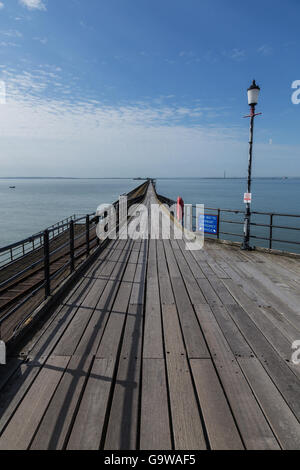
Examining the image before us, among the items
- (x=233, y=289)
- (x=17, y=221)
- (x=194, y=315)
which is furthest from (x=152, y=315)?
(x=17, y=221)

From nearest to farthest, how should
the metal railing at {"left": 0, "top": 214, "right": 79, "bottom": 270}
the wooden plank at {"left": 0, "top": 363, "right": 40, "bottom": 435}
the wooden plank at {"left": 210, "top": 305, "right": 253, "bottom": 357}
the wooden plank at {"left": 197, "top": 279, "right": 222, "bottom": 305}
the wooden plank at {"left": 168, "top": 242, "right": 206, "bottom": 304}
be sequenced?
1. the wooden plank at {"left": 0, "top": 363, "right": 40, "bottom": 435}
2. the wooden plank at {"left": 210, "top": 305, "right": 253, "bottom": 357}
3. the metal railing at {"left": 0, "top": 214, "right": 79, "bottom": 270}
4. the wooden plank at {"left": 197, "top": 279, "right": 222, "bottom": 305}
5. the wooden plank at {"left": 168, "top": 242, "right": 206, "bottom": 304}

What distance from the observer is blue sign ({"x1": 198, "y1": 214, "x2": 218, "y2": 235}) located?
9.13 m

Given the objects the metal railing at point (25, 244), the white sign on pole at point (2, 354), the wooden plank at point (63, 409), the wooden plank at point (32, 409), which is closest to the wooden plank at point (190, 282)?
the wooden plank at point (63, 409)

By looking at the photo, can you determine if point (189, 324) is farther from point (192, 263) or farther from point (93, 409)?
point (192, 263)

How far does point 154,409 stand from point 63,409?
73cm

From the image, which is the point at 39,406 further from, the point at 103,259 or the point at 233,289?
the point at 103,259

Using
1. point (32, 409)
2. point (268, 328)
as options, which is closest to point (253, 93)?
point (268, 328)

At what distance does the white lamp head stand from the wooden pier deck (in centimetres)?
523

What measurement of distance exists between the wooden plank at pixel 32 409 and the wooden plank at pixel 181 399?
3.43ft

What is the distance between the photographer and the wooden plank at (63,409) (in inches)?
76.2

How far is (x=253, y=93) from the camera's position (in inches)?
293

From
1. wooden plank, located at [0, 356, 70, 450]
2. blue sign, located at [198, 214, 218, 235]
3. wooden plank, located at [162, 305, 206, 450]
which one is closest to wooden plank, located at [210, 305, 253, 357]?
wooden plank, located at [162, 305, 206, 450]

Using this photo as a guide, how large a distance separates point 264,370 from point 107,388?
1558 mm

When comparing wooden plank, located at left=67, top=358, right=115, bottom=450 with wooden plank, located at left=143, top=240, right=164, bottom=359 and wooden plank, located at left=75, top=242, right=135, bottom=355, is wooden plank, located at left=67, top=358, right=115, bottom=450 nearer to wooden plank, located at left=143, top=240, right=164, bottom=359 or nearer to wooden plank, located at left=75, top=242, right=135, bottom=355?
wooden plank, located at left=75, top=242, right=135, bottom=355
